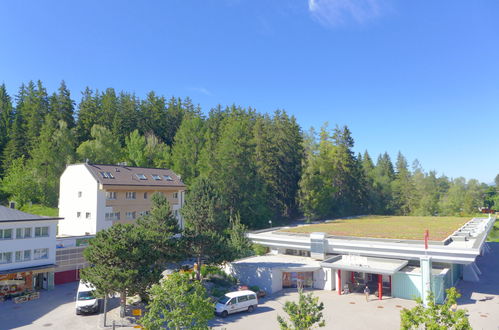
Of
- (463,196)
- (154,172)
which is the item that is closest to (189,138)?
(154,172)

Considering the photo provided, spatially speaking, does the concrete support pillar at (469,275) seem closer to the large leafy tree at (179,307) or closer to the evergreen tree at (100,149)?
the large leafy tree at (179,307)

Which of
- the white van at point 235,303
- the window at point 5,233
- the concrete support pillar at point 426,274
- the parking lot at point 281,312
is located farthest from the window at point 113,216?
the concrete support pillar at point 426,274

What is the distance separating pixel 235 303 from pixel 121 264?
8.28 metres

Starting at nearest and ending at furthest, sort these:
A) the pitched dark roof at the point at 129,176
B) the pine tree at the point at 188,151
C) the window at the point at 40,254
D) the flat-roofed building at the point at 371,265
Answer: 1. the flat-roofed building at the point at 371,265
2. the window at the point at 40,254
3. the pitched dark roof at the point at 129,176
4. the pine tree at the point at 188,151

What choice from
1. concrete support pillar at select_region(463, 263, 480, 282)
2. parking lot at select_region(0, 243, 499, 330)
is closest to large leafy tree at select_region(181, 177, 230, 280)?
parking lot at select_region(0, 243, 499, 330)

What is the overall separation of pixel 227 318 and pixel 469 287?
23.3 metres

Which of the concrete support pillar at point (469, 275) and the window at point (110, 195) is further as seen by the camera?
the window at point (110, 195)

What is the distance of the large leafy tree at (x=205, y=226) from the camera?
94.7 ft

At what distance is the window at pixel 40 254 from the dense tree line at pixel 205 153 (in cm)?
2068

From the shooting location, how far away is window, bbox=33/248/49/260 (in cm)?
2974

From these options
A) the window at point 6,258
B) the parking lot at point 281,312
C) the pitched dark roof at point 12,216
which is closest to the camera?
the parking lot at point 281,312

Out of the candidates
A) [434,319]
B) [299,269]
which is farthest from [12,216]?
[434,319]

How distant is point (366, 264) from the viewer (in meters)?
28.7

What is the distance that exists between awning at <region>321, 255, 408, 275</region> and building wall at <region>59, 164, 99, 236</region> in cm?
2620
